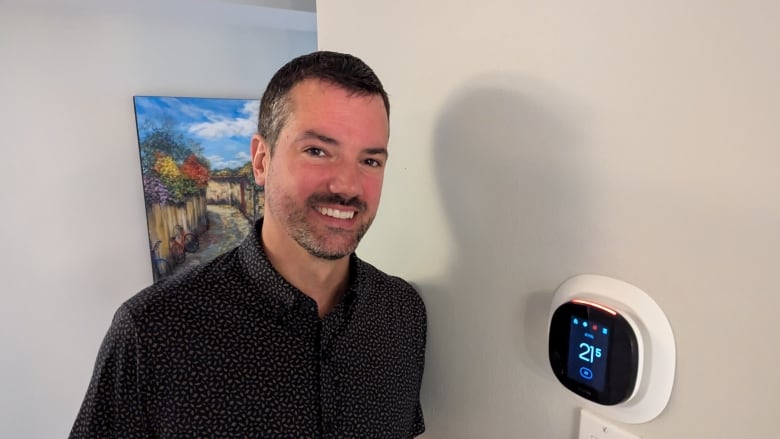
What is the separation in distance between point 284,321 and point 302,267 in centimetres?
10

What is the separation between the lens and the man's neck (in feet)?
2.60

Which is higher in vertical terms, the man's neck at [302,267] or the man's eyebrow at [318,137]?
the man's eyebrow at [318,137]

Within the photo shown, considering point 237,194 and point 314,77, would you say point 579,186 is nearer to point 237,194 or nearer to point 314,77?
point 314,77

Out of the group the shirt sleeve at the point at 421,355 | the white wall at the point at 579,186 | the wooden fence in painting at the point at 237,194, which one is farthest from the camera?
the wooden fence in painting at the point at 237,194

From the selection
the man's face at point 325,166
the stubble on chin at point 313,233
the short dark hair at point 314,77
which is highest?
the short dark hair at point 314,77

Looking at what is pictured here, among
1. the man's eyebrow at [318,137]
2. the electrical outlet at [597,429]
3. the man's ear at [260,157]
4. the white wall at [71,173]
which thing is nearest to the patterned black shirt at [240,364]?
the man's ear at [260,157]

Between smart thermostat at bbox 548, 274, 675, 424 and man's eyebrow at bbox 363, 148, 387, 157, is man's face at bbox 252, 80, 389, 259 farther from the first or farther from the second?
smart thermostat at bbox 548, 274, 675, 424

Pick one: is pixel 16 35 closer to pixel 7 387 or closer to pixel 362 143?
pixel 7 387

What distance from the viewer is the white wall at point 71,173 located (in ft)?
6.05

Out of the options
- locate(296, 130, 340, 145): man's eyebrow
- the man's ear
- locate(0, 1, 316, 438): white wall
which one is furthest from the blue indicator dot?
locate(0, 1, 316, 438): white wall

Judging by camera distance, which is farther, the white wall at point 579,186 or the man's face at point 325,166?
the man's face at point 325,166

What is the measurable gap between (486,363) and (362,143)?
42cm

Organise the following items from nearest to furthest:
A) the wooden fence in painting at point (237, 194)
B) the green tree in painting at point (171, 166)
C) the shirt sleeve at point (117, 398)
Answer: the shirt sleeve at point (117, 398) < the green tree in painting at point (171, 166) < the wooden fence in painting at point (237, 194)

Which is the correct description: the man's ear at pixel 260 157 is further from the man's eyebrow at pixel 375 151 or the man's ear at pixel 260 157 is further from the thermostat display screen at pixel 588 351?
the thermostat display screen at pixel 588 351
